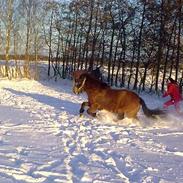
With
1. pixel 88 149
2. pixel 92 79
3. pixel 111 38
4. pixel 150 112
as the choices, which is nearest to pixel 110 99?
pixel 92 79

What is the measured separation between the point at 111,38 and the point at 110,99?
29408mm

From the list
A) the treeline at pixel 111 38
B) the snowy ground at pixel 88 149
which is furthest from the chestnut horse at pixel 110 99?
the treeline at pixel 111 38

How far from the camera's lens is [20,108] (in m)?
15.4

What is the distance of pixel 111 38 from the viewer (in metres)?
41.4

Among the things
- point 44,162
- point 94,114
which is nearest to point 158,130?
point 94,114

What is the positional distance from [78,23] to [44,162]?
40.7 m

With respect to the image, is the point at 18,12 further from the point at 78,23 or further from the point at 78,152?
the point at 78,152

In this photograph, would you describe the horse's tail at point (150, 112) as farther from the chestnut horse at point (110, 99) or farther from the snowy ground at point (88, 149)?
the snowy ground at point (88, 149)

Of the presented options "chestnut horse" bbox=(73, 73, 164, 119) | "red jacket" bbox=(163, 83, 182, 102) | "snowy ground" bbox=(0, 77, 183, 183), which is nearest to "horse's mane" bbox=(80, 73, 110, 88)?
"chestnut horse" bbox=(73, 73, 164, 119)

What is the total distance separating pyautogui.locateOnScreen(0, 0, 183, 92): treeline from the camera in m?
34.2

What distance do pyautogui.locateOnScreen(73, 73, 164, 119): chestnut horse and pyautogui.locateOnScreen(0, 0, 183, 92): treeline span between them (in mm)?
20612

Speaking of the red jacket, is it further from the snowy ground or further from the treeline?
the treeline

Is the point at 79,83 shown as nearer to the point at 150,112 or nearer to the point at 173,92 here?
the point at 150,112

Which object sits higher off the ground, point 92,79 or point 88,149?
point 92,79
